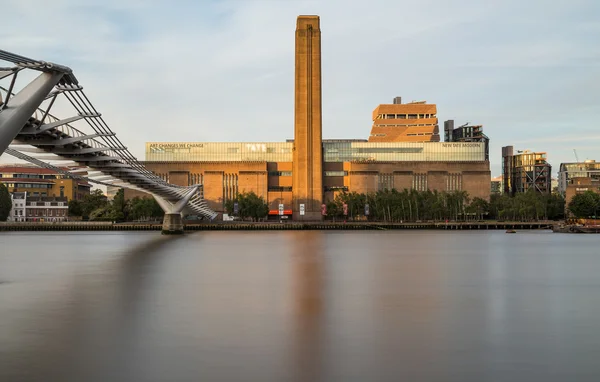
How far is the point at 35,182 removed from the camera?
6531 inches

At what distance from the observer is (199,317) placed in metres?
21.6

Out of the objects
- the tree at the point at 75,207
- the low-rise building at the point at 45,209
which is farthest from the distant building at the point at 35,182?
the low-rise building at the point at 45,209

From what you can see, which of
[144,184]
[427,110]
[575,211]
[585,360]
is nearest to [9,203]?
[144,184]

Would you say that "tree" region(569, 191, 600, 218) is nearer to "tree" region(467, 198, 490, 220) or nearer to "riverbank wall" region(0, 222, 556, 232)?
"riverbank wall" region(0, 222, 556, 232)

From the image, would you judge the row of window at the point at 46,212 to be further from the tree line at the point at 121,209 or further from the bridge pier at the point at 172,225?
the bridge pier at the point at 172,225

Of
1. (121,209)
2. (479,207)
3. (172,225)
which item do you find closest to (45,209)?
(121,209)

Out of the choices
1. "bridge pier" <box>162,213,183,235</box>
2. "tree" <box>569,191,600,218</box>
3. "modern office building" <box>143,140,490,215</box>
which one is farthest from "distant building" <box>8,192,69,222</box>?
"tree" <box>569,191,600,218</box>

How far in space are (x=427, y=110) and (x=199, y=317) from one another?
149081 millimetres

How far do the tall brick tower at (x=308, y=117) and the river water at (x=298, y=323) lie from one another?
92077mm

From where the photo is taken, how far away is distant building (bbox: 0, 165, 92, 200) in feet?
533

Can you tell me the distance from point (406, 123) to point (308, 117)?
1666 inches

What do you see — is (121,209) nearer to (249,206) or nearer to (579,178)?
(249,206)

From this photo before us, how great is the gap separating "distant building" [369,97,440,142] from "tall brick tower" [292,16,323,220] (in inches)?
1418

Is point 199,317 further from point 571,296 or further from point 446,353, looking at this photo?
point 571,296
